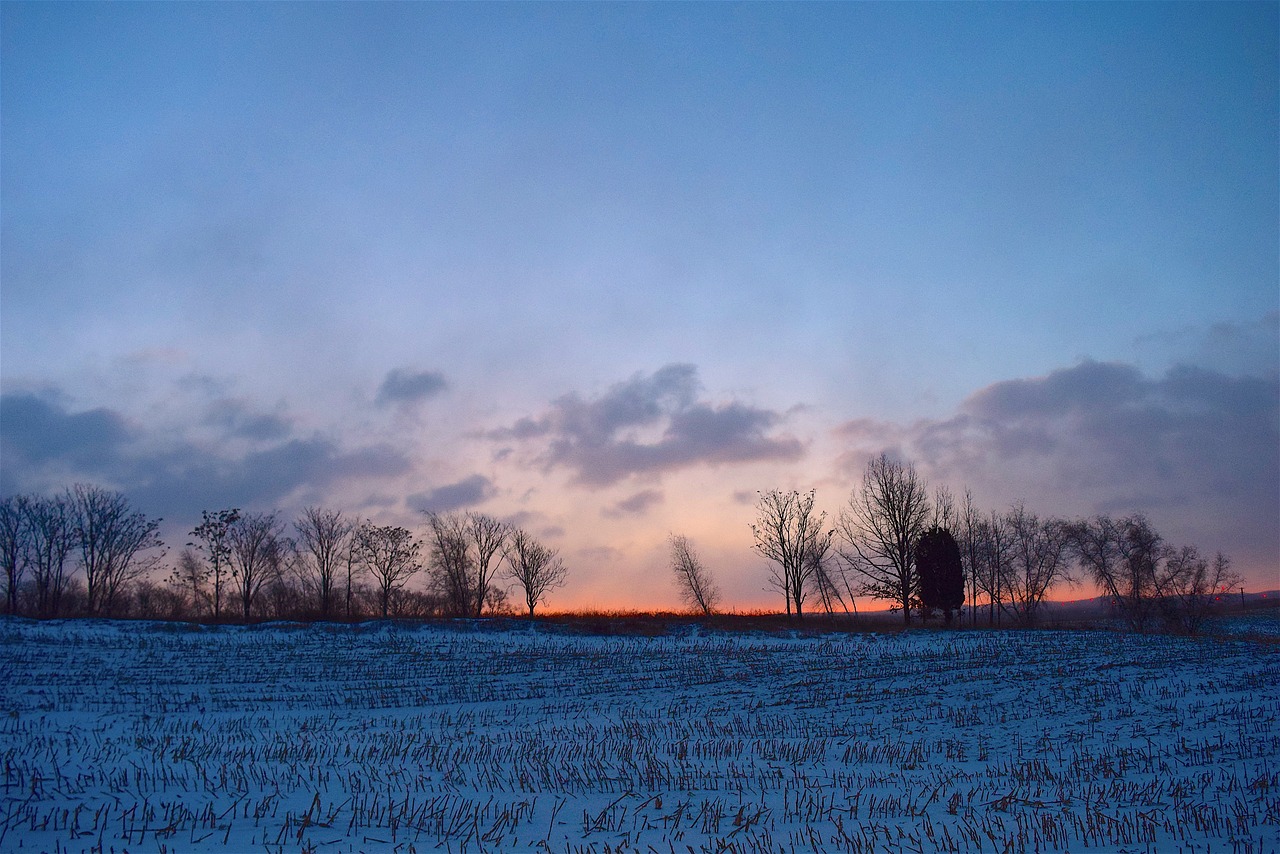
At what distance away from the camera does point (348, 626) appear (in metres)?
38.0

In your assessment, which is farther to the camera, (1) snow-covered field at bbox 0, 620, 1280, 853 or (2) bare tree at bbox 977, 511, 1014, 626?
(2) bare tree at bbox 977, 511, 1014, 626

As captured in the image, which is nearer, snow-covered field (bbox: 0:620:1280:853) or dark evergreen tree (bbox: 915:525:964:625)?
snow-covered field (bbox: 0:620:1280:853)

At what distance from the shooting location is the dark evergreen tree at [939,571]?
5103 centimetres

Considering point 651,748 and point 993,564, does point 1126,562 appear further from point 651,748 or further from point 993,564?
point 651,748

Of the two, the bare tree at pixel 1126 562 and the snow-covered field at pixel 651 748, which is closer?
the snow-covered field at pixel 651 748

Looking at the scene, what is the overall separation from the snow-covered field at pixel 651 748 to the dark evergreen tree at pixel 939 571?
1952cm

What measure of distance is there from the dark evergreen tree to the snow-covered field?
19.5m

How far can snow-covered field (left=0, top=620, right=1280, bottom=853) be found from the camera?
7363 millimetres

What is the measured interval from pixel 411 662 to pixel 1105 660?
84.1 ft

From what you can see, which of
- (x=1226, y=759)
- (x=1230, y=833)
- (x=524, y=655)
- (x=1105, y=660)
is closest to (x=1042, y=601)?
(x=1105, y=660)

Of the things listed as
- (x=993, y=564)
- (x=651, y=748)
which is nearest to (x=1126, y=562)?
(x=993, y=564)

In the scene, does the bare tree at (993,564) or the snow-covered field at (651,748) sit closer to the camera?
the snow-covered field at (651,748)

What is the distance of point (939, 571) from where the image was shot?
5175cm

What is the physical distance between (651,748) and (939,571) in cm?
4443
